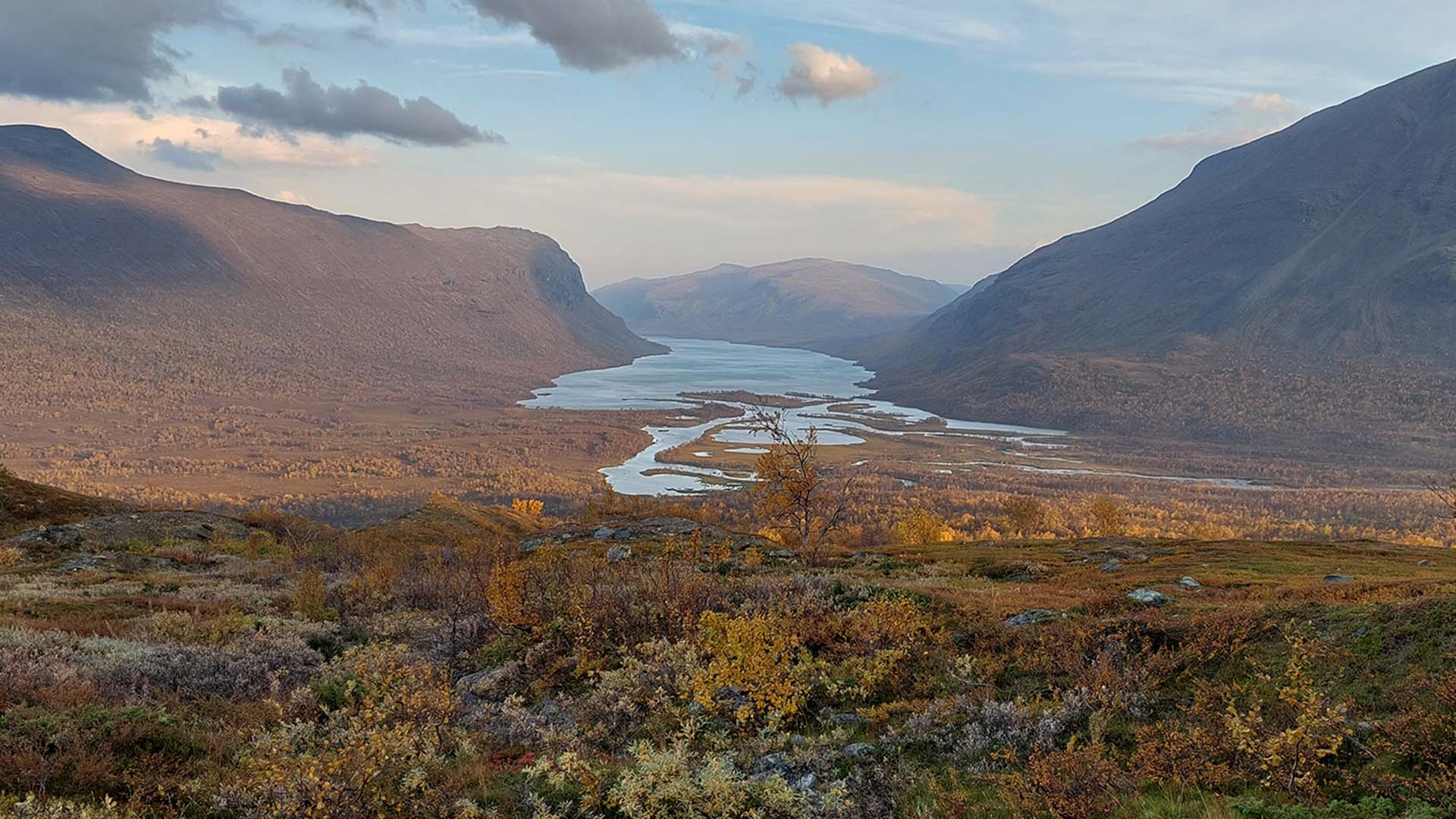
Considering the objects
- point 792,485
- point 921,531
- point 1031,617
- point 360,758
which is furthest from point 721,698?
point 921,531

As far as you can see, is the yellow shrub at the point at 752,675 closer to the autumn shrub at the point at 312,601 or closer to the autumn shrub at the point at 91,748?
the autumn shrub at the point at 91,748

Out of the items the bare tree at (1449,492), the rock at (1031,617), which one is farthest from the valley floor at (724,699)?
the bare tree at (1449,492)

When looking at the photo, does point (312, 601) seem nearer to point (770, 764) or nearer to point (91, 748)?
point (91, 748)

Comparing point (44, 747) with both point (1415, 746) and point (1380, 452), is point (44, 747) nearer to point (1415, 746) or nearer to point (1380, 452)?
point (1415, 746)

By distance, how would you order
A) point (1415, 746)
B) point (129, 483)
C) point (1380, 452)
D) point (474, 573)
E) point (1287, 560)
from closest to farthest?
point (1415, 746) → point (474, 573) → point (1287, 560) → point (129, 483) → point (1380, 452)

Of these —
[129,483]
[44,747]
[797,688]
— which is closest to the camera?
[44,747]

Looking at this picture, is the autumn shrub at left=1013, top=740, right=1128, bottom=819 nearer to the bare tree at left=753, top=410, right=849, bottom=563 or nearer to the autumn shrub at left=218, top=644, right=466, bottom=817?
the autumn shrub at left=218, top=644, right=466, bottom=817

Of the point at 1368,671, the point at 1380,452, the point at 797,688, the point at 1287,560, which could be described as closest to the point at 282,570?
the point at 797,688
